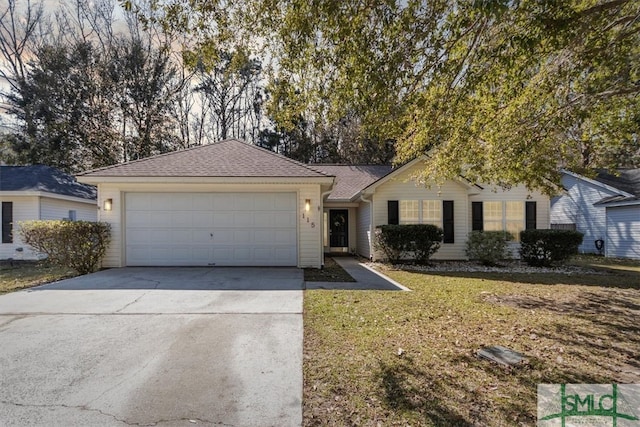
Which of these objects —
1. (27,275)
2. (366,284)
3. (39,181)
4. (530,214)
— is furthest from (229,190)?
(530,214)

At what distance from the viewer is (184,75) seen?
83.3ft

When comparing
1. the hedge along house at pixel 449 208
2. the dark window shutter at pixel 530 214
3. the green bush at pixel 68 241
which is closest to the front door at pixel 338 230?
the hedge along house at pixel 449 208

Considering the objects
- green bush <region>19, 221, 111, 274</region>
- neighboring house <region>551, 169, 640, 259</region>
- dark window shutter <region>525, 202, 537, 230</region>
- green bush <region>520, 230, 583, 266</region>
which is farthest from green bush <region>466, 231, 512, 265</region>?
green bush <region>19, 221, 111, 274</region>

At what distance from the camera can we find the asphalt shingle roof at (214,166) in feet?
33.9

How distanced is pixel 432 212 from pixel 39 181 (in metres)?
16.5

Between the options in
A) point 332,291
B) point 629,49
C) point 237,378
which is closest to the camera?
point 237,378

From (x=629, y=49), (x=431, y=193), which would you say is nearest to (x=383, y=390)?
(x=629, y=49)

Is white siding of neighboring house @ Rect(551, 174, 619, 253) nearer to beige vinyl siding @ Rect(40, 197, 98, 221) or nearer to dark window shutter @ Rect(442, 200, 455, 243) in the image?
dark window shutter @ Rect(442, 200, 455, 243)

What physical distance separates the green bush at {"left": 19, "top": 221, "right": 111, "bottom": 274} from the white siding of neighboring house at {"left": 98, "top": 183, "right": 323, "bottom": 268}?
469mm

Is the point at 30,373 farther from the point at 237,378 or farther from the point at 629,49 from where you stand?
the point at 629,49

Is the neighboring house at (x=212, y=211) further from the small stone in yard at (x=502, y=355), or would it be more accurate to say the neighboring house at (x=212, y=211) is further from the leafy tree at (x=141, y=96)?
the leafy tree at (x=141, y=96)

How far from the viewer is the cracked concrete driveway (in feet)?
9.43

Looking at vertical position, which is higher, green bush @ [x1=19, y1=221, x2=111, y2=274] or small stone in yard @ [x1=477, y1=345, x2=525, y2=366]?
green bush @ [x1=19, y1=221, x2=111, y2=274]

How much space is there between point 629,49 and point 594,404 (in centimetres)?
604
